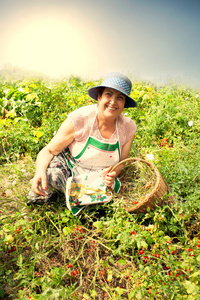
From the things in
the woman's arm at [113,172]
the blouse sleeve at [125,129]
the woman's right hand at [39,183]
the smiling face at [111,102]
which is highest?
the smiling face at [111,102]

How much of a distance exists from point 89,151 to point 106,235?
0.72m

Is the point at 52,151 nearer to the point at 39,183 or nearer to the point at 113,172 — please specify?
the point at 39,183

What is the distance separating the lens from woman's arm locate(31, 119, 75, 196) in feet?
7.03

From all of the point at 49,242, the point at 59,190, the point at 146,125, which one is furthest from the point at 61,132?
the point at 146,125

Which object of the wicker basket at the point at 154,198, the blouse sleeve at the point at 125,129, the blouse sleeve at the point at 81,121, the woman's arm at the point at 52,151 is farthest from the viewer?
the blouse sleeve at the point at 125,129

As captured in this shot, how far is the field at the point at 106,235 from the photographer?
167 centimetres

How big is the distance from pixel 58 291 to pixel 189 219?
1.10 m

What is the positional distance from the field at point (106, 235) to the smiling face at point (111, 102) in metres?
0.54

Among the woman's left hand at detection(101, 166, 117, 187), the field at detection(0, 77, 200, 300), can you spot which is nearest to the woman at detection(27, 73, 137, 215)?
the woman's left hand at detection(101, 166, 117, 187)

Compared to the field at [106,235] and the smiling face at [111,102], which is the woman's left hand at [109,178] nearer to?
the field at [106,235]

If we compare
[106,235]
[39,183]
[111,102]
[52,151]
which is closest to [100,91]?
[111,102]

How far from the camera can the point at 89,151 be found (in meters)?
2.36

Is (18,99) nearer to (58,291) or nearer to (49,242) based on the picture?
(49,242)

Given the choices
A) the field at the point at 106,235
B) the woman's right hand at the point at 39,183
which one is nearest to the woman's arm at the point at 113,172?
the field at the point at 106,235
